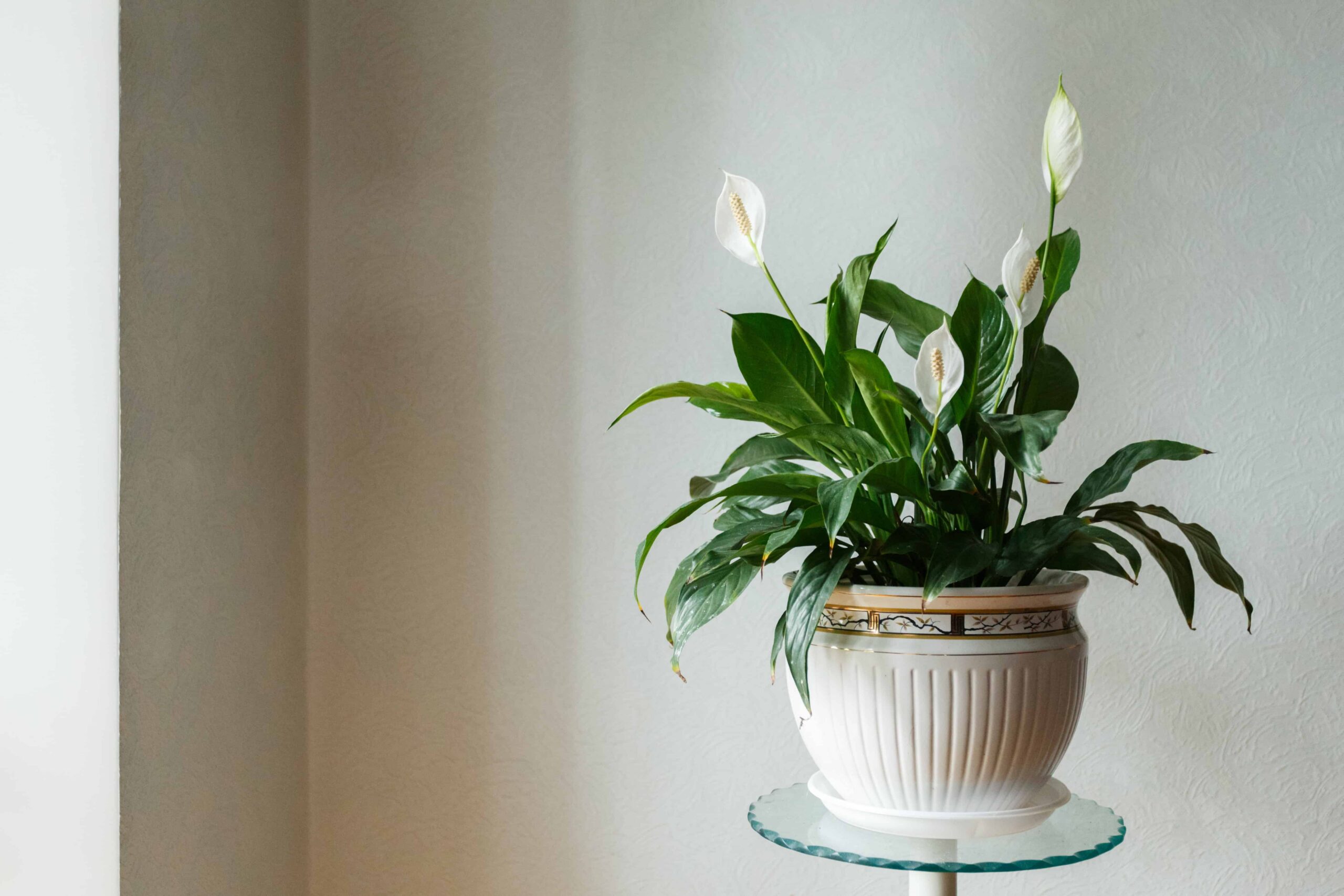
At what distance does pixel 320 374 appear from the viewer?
1.24 meters

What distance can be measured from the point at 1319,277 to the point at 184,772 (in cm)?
129

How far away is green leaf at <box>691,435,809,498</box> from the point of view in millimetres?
819

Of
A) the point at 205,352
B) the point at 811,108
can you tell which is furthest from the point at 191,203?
the point at 811,108

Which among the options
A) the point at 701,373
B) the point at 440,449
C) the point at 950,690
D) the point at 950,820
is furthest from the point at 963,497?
the point at 440,449

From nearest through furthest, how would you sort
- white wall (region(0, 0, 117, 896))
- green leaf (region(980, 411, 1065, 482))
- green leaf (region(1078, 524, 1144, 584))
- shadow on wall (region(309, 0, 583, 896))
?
green leaf (region(980, 411, 1065, 482)), green leaf (region(1078, 524, 1144, 584)), white wall (region(0, 0, 117, 896)), shadow on wall (region(309, 0, 583, 896))

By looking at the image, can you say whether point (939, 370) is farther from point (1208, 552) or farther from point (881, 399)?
point (1208, 552)

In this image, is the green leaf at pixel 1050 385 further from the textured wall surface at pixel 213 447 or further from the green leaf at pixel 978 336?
the textured wall surface at pixel 213 447

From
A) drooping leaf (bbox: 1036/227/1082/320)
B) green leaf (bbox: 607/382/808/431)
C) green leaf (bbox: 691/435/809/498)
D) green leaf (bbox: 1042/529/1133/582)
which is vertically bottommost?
green leaf (bbox: 1042/529/1133/582)

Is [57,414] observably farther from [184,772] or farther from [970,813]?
[970,813]

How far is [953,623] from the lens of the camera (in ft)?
2.51

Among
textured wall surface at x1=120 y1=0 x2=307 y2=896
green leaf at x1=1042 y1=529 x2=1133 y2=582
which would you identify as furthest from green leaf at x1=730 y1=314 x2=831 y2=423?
textured wall surface at x1=120 y1=0 x2=307 y2=896

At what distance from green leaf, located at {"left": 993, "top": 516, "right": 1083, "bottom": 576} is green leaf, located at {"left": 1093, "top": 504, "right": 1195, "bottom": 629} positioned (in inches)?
2.2

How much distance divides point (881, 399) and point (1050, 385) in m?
0.17

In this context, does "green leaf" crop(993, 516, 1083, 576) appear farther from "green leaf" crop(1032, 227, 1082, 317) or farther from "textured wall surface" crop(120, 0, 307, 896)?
"textured wall surface" crop(120, 0, 307, 896)
